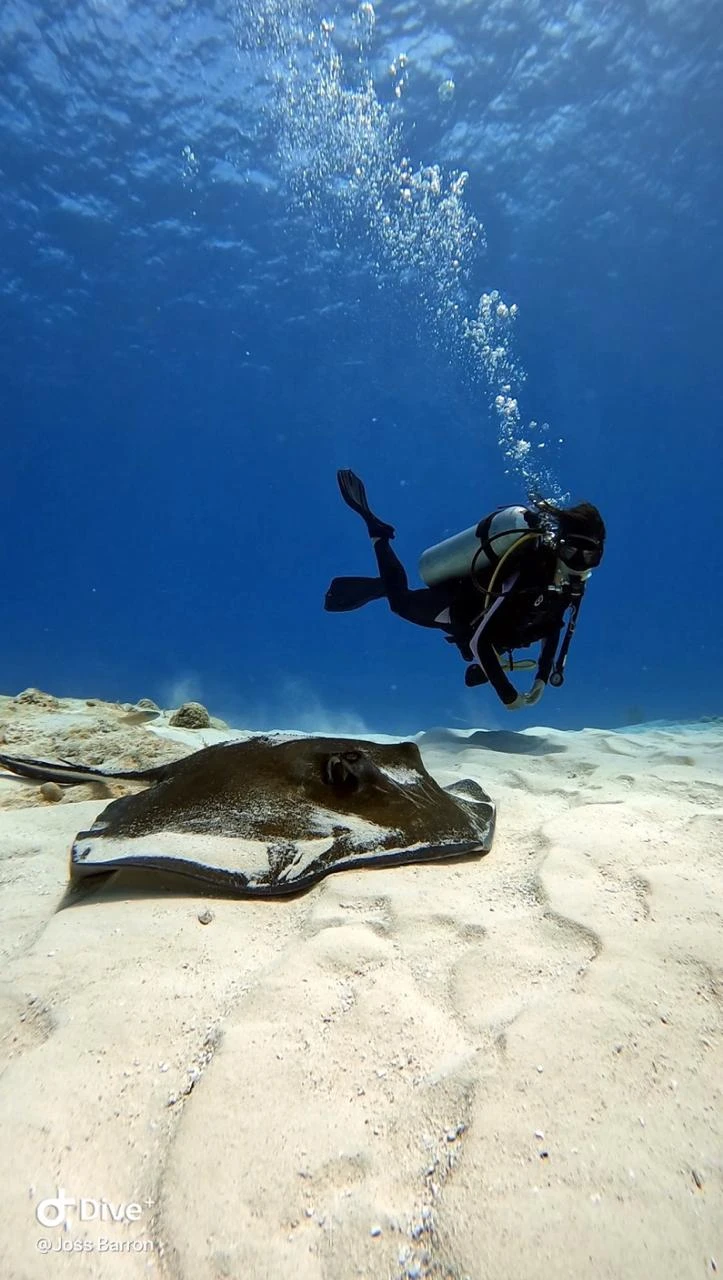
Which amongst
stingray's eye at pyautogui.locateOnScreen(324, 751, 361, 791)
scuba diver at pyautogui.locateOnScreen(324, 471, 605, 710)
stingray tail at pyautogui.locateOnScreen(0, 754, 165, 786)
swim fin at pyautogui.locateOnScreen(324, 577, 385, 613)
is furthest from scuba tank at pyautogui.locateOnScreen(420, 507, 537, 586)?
stingray tail at pyautogui.locateOnScreen(0, 754, 165, 786)

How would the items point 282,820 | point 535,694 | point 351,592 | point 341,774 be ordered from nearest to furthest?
1. point 282,820
2. point 341,774
3. point 535,694
4. point 351,592

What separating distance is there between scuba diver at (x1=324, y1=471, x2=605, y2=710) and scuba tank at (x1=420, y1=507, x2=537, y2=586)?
0.4 inches

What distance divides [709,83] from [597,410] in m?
31.5

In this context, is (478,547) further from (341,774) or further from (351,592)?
(341,774)

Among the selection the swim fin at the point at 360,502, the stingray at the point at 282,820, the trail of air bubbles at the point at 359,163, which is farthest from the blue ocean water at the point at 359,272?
the stingray at the point at 282,820

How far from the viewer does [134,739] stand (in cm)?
513

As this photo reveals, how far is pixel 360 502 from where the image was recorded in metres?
7.89

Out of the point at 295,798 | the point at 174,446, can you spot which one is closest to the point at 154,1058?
the point at 295,798

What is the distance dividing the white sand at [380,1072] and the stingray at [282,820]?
19 cm

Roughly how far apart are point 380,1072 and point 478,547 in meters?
5.36

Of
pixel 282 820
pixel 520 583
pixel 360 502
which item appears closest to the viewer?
pixel 282 820

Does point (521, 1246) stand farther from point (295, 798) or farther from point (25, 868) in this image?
point (25, 868)

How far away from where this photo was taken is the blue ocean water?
754 inches

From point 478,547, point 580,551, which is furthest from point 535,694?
point 478,547
